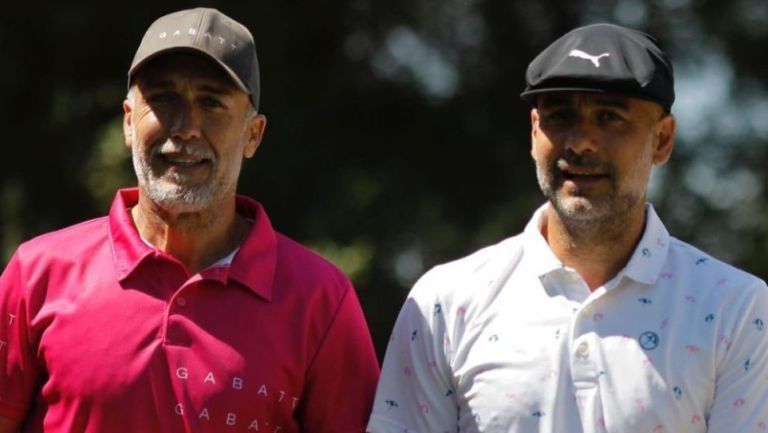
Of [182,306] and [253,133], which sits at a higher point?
[253,133]

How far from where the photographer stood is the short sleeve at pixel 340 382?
13.6 feet

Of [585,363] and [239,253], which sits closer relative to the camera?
[585,363]

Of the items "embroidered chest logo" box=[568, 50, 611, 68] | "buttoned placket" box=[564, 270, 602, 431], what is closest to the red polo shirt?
"buttoned placket" box=[564, 270, 602, 431]

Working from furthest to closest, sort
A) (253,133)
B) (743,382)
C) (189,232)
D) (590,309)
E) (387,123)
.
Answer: (387,123), (253,133), (189,232), (590,309), (743,382)

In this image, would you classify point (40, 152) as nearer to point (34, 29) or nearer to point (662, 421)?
point (34, 29)

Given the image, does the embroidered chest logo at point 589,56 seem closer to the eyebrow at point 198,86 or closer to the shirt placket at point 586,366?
the shirt placket at point 586,366

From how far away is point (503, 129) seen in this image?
8773mm

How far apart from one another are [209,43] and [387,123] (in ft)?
14.9

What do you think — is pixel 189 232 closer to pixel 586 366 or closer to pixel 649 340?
pixel 586 366

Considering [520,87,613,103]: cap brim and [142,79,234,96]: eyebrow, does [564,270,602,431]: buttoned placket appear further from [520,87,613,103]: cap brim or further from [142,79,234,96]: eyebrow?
[142,79,234,96]: eyebrow

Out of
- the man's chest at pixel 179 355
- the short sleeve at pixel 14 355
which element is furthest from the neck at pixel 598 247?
the short sleeve at pixel 14 355

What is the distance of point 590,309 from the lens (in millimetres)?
4090

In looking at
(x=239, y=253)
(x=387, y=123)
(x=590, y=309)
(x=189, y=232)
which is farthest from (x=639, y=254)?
(x=387, y=123)

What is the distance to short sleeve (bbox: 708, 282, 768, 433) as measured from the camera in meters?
3.96
